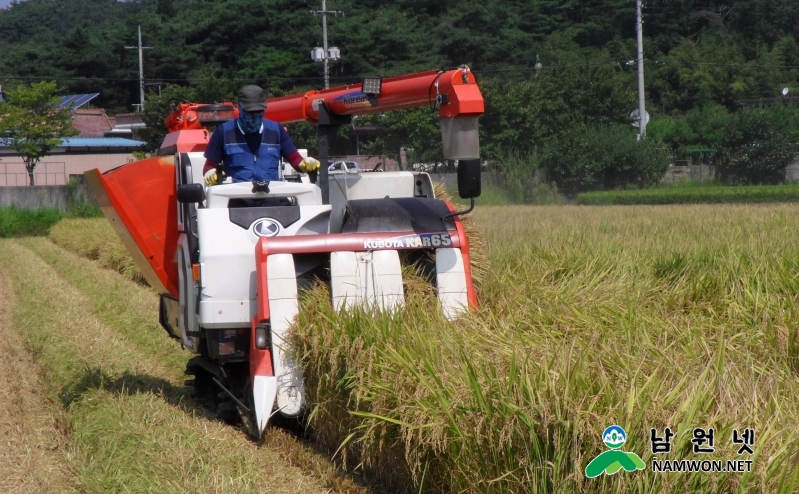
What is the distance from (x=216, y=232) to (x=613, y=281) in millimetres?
3357

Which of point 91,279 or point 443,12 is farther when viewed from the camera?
point 443,12

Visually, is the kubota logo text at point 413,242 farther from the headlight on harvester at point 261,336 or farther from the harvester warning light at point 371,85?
the harvester warning light at point 371,85

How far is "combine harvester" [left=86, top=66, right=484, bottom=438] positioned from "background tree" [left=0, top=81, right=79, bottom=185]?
126ft

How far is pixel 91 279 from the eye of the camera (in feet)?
50.8

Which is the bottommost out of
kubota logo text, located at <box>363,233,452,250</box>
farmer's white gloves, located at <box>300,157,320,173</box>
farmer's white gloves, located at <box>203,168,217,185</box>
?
kubota logo text, located at <box>363,233,452,250</box>

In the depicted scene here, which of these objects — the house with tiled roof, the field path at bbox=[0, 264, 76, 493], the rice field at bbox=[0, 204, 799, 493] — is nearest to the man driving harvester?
the rice field at bbox=[0, 204, 799, 493]

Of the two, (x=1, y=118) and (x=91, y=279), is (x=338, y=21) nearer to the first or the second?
(x=1, y=118)

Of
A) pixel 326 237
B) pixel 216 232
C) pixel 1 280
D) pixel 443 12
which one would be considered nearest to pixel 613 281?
pixel 326 237

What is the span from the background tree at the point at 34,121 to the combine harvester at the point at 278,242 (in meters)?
38.5

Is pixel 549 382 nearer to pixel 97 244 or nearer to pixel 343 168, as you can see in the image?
pixel 343 168

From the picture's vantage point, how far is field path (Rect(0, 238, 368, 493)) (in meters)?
5.12

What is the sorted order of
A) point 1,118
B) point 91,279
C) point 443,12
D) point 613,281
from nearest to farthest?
point 613,281
point 91,279
point 1,118
point 443,12
